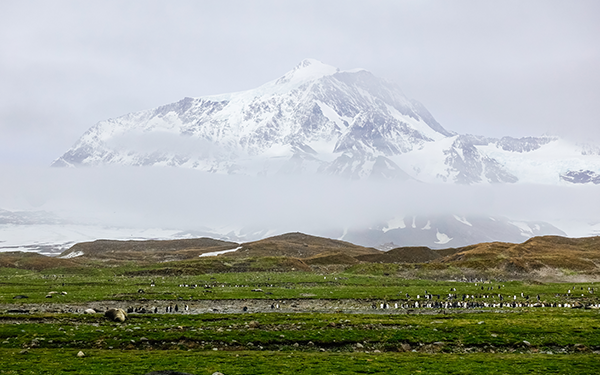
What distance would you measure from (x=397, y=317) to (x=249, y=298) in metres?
18.4

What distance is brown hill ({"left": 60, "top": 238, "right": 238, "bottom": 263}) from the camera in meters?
128

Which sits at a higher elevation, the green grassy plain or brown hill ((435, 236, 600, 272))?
brown hill ((435, 236, 600, 272))

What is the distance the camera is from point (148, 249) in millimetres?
165000

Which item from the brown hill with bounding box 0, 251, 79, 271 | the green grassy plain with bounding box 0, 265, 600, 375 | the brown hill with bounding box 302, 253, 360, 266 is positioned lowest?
the brown hill with bounding box 0, 251, 79, 271

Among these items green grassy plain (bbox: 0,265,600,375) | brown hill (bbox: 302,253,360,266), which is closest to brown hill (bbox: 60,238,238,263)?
brown hill (bbox: 302,253,360,266)

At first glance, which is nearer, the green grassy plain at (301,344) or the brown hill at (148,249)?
the green grassy plain at (301,344)

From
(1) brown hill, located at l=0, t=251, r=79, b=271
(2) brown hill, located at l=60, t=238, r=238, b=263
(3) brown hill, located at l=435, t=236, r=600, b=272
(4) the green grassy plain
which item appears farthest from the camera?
(2) brown hill, located at l=60, t=238, r=238, b=263

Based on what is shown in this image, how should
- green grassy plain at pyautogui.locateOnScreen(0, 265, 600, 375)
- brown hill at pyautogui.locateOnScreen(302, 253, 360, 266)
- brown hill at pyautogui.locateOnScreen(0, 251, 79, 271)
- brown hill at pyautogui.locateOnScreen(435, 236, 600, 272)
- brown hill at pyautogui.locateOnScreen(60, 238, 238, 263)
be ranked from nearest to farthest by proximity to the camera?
green grassy plain at pyautogui.locateOnScreen(0, 265, 600, 375)
brown hill at pyautogui.locateOnScreen(435, 236, 600, 272)
brown hill at pyautogui.locateOnScreen(0, 251, 79, 271)
brown hill at pyautogui.locateOnScreen(302, 253, 360, 266)
brown hill at pyautogui.locateOnScreen(60, 238, 238, 263)

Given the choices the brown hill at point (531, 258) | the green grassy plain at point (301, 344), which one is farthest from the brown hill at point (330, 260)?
the green grassy plain at point (301, 344)

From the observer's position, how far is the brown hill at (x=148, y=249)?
127875 mm

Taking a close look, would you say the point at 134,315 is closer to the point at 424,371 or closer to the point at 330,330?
the point at 330,330

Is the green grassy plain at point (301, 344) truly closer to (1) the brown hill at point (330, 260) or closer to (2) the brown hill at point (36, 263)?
(2) the brown hill at point (36, 263)

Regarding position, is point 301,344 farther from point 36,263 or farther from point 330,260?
point 36,263

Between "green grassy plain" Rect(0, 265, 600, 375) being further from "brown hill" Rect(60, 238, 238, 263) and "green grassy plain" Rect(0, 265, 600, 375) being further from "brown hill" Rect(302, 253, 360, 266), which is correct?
"brown hill" Rect(60, 238, 238, 263)
